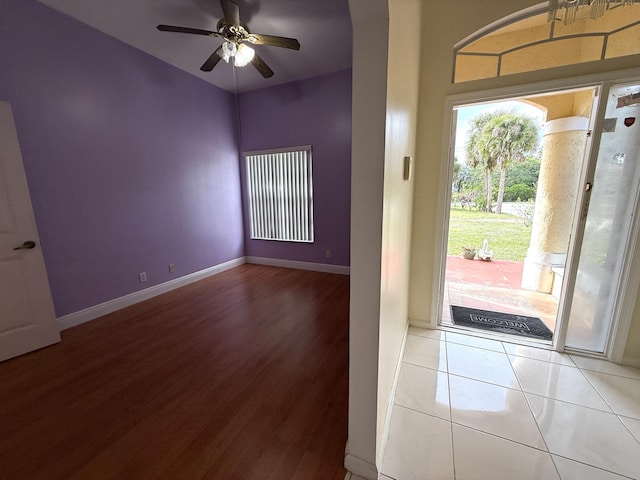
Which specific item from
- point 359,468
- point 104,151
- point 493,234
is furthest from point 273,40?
point 493,234

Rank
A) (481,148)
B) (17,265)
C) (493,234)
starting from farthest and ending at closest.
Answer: (493,234) → (481,148) → (17,265)

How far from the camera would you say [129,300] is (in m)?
3.11

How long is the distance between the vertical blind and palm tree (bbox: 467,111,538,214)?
3.75 metres

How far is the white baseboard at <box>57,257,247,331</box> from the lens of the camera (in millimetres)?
2613

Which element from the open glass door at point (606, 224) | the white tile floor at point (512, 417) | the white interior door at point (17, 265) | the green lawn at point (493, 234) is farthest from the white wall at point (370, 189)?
the green lawn at point (493, 234)

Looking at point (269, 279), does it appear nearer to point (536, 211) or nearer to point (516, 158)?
point (536, 211)

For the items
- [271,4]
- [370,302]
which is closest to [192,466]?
[370,302]

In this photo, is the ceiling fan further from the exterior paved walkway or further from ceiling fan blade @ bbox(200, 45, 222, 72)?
the exterior paved walkway

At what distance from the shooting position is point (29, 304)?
220 centimetres

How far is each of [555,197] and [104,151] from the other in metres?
5.52

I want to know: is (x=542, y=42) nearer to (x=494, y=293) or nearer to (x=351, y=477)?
(x=494, y=293)

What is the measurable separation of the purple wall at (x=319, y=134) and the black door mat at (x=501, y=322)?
6.20 feet

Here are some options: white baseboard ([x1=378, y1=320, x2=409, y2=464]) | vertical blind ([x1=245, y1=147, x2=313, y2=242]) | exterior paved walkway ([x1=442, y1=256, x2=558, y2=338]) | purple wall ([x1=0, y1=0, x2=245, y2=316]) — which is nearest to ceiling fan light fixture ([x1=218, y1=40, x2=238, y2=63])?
purple wall ([x1=0, y1=0, x2=245, y2=316])

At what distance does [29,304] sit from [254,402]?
2.24 metres
